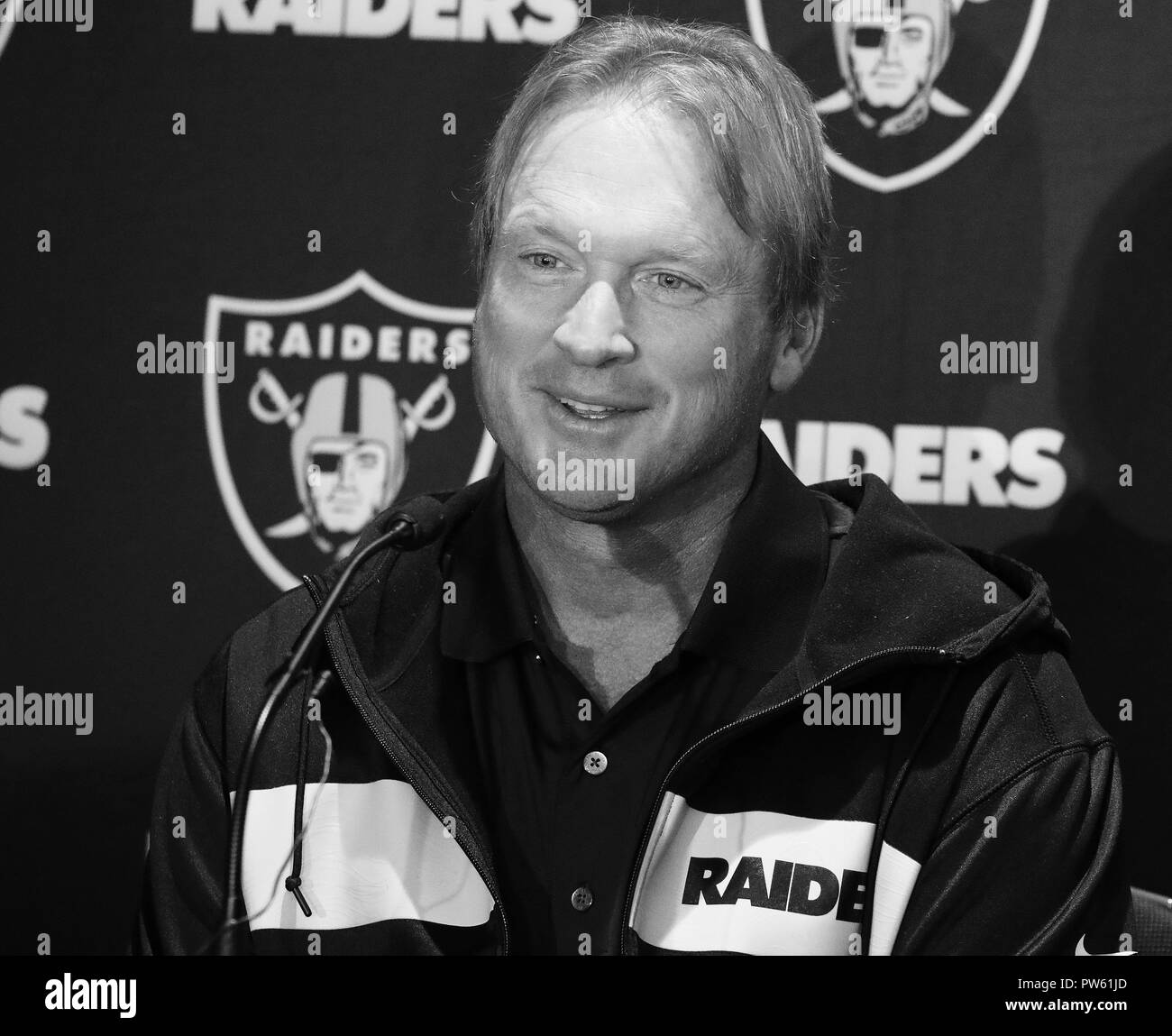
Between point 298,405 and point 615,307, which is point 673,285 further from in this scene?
point 298,405

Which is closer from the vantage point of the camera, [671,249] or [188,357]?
[671,249]

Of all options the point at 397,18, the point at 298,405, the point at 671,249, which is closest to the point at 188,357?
the point at 298,405

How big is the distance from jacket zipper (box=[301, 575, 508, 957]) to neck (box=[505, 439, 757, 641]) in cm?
23

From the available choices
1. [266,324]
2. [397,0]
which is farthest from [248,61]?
[266,324]

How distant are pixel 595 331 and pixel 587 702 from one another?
35cm

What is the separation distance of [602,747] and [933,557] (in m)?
0.39

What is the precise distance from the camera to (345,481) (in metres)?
2.02

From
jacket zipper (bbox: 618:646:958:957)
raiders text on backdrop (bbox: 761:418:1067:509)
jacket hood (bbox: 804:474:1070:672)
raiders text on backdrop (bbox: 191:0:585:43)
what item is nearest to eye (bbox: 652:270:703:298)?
jacket hood (bbox: 804:474:1070:672)

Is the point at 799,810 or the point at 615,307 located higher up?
the point at 615,307

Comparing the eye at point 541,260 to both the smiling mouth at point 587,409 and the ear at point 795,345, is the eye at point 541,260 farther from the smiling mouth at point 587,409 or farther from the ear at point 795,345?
the ear at point 795,345

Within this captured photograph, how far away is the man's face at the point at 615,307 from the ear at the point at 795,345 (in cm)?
12

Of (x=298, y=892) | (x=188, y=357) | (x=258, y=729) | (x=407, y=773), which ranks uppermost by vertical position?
(x=188, y=357)

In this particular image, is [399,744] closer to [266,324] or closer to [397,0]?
[266,324]

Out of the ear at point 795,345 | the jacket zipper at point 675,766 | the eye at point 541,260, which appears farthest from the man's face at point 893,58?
the jacket zipper at point 675,766
